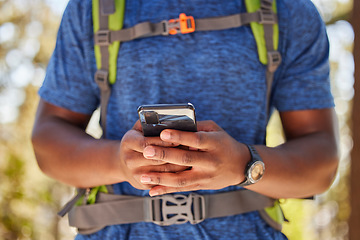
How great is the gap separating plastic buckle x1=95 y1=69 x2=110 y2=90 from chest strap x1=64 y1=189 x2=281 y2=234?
1.35 ft

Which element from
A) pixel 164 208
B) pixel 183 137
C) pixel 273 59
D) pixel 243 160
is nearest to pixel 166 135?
pixel 183 137

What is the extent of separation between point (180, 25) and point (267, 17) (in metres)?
0.34

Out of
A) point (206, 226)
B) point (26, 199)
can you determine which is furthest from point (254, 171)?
point (26, 199)

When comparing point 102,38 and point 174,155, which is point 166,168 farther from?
point 102,38

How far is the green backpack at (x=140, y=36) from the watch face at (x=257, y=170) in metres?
0.20

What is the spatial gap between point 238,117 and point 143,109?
574 millimetres

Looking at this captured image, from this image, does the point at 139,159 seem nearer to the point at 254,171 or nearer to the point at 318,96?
the point at 254,171

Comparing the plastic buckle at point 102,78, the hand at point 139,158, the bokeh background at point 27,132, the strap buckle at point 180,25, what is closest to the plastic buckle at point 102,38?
the plastic buckle at point 102,78

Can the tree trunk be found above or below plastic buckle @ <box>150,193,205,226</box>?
below

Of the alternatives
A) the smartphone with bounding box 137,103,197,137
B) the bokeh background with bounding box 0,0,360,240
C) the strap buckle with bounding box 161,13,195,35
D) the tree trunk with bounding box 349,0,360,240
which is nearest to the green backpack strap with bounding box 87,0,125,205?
the strap buckle with bounding box 161,13,195,35

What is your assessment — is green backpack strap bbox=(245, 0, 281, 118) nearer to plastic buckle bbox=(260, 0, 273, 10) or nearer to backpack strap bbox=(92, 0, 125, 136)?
plastic buckle bbox=(260, 0, 273, 10)

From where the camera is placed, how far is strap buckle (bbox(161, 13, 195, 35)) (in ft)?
5.45

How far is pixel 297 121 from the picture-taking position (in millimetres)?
1797

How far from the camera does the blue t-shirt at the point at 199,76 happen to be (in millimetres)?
1651
